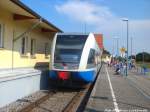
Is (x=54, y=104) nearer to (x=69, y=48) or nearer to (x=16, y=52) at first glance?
(x=69, y=48)

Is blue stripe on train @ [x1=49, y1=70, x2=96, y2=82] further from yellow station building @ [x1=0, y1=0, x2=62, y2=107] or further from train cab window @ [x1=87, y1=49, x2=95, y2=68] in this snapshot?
yellow station building @ [x1=0, y1=0, x2=62, y2=107]

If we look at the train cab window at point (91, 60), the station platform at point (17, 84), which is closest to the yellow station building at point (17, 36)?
the station platform at point (17, 84)

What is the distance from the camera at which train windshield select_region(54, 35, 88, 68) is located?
18969 millimetres

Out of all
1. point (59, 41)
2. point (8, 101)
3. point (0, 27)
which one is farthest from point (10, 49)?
point (8, 101)

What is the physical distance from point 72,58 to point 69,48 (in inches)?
26.3

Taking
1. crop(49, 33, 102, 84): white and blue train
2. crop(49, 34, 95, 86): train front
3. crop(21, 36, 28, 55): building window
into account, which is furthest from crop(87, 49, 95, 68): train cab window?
crop(21, 36, 28, 55): building window

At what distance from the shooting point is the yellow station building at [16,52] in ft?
46.9

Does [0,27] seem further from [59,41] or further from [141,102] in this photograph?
[141,102]

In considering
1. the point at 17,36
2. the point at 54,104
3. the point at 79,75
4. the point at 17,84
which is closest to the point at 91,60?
the point at 79,75

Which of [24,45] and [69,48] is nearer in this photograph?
[69,48]

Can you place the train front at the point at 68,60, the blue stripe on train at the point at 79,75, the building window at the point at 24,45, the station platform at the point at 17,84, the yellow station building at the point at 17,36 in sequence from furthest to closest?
the building window at the point at 24,45
the train front at the point at 68,60
the blue stripe on train at the point at 79,75
the yellow station building at the point at 17,36
the station platform at the point at 17,84

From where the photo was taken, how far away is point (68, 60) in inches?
745

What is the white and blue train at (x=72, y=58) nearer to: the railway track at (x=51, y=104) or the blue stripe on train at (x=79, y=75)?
the blue stripe on train at (x=79, y=75)

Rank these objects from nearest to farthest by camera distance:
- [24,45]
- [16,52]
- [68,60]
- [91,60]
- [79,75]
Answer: [79,75] → [68,60] → [16,52] → [91,60] → [24,45]
